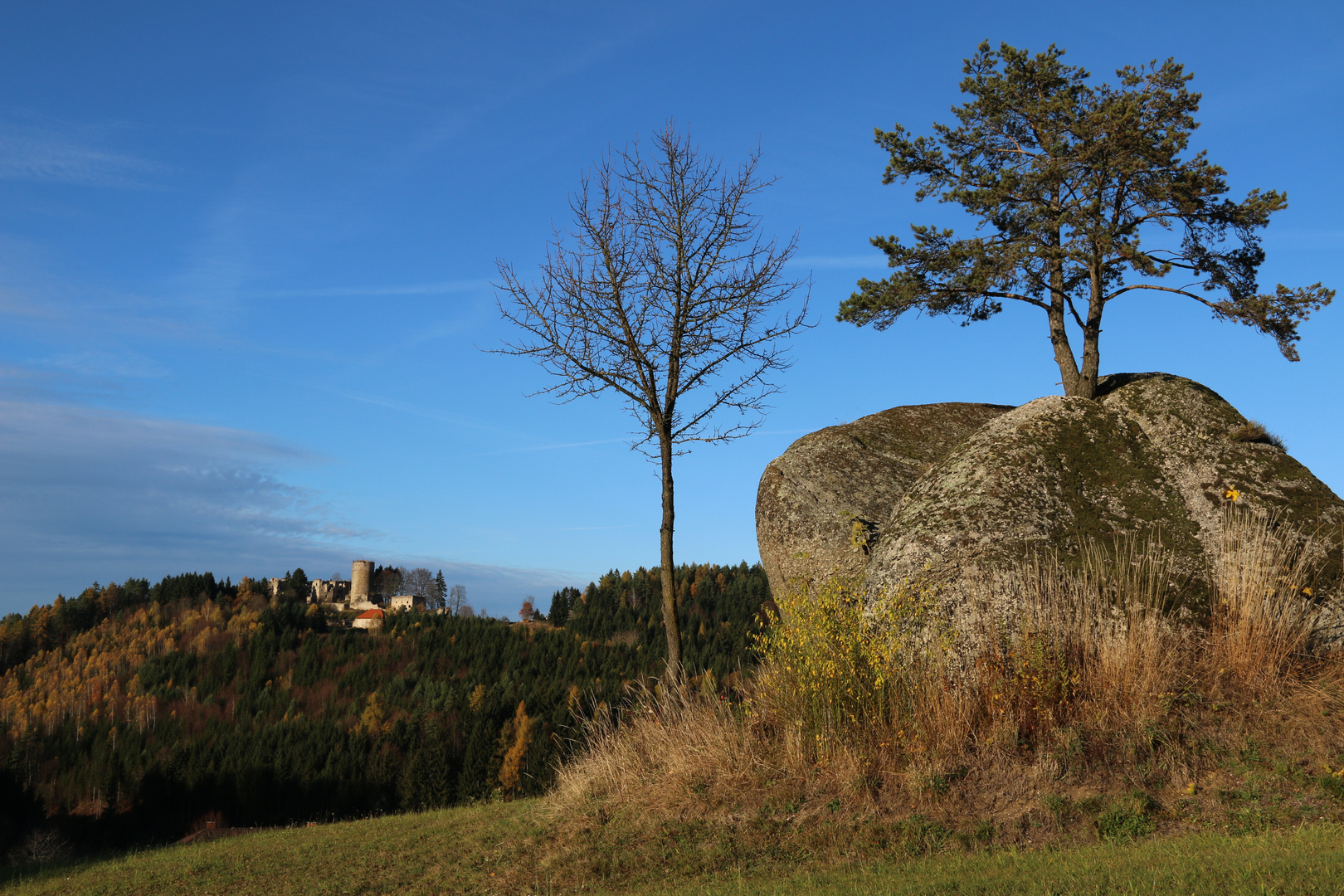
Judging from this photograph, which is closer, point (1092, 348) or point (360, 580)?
point (1092, 348)

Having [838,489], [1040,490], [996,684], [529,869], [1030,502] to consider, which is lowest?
[529,869]

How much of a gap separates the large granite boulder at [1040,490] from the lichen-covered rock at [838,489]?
2 cm

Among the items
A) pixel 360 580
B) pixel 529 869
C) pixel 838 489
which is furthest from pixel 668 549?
pixel 360 580

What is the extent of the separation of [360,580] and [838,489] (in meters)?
131

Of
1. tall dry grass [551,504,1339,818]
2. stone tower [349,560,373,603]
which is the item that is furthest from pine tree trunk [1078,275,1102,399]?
stone tower [349,560,373,603]

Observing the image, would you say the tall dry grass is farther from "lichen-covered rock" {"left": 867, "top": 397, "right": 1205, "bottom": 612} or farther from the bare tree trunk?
the bare tree trunk

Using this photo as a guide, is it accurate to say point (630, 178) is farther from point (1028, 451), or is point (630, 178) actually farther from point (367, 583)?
point (367, 583)

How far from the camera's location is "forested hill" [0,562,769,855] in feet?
188

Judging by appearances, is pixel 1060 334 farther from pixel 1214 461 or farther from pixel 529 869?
pixel 529 869

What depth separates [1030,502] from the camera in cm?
1011

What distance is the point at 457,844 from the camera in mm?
9438

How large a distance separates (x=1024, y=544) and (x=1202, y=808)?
3.28m

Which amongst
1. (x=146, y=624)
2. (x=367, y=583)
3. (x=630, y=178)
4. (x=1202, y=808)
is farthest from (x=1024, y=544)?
(x=146, y=624)

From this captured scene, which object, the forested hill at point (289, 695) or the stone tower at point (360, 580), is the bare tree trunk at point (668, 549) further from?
the stone tower at point (360, 580)
